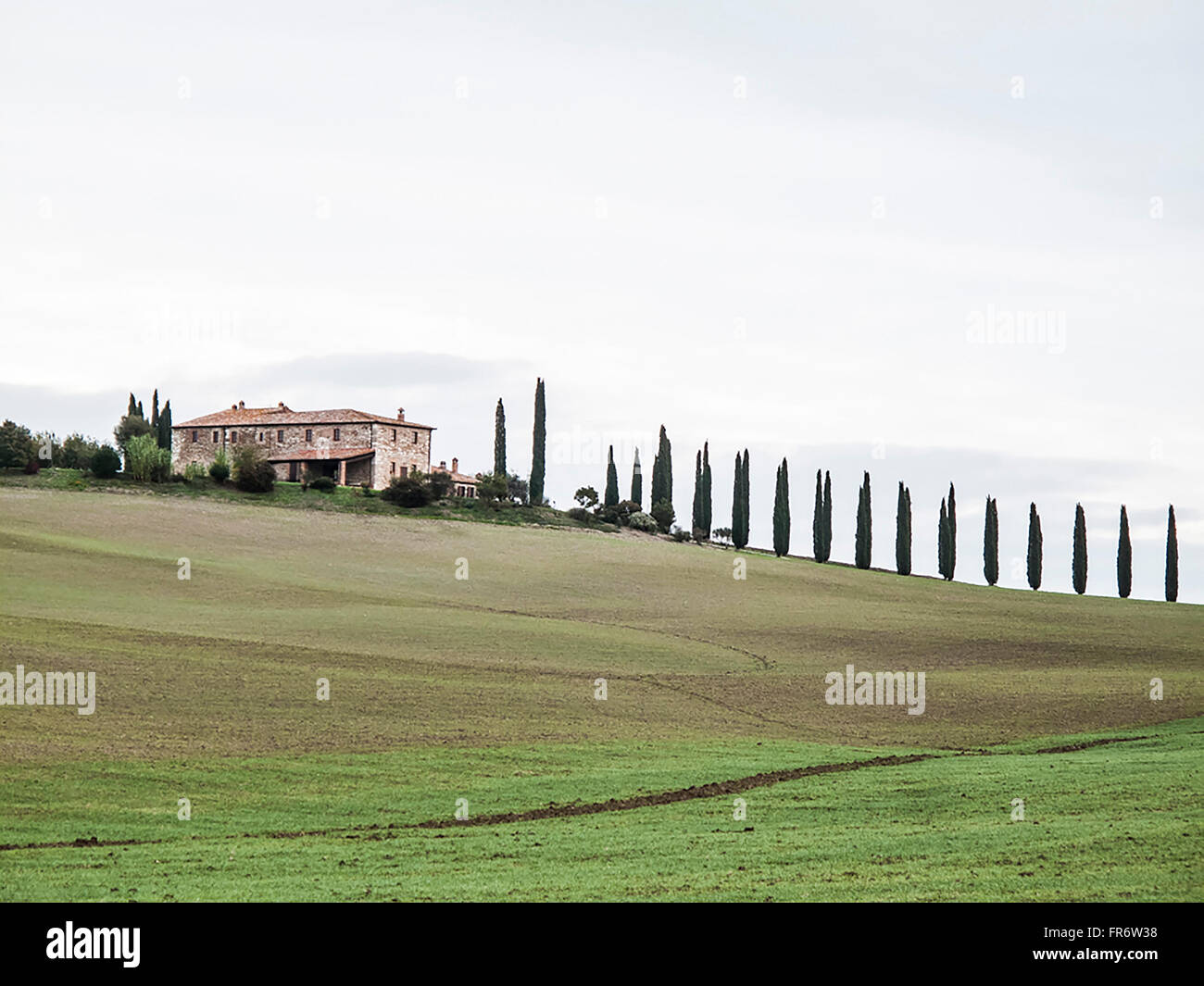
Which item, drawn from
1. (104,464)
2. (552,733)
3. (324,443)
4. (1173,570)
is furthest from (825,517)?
(552,733)

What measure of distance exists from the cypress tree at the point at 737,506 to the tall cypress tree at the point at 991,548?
71.6ft

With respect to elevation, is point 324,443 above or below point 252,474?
above

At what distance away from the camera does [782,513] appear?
117062 mm

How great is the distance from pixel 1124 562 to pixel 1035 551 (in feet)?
23.4

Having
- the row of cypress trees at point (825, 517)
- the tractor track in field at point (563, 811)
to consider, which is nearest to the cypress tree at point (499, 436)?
the row of cypress trees at point (825, 517)

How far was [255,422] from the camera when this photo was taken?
130 meters

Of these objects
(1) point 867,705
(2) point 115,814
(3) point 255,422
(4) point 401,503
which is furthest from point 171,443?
(2) point 115,814

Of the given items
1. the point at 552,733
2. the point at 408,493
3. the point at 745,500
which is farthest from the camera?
the point at 745,500

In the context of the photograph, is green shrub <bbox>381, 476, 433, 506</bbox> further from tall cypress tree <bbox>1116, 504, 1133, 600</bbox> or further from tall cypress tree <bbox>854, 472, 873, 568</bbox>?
tall cypress tree <bbox>1116, 504, 1133, 600</bbox>

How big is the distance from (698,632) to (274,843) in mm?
42240

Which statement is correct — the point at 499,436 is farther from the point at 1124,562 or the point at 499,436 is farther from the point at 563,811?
the point at 563,811

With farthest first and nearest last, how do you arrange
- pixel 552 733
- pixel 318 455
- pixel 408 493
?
1. pixel 318 455
2. pixel 408 493
3. pixel 552 733

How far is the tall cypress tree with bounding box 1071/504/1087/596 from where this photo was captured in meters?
109

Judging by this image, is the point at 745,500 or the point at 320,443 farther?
the point at 320,443
